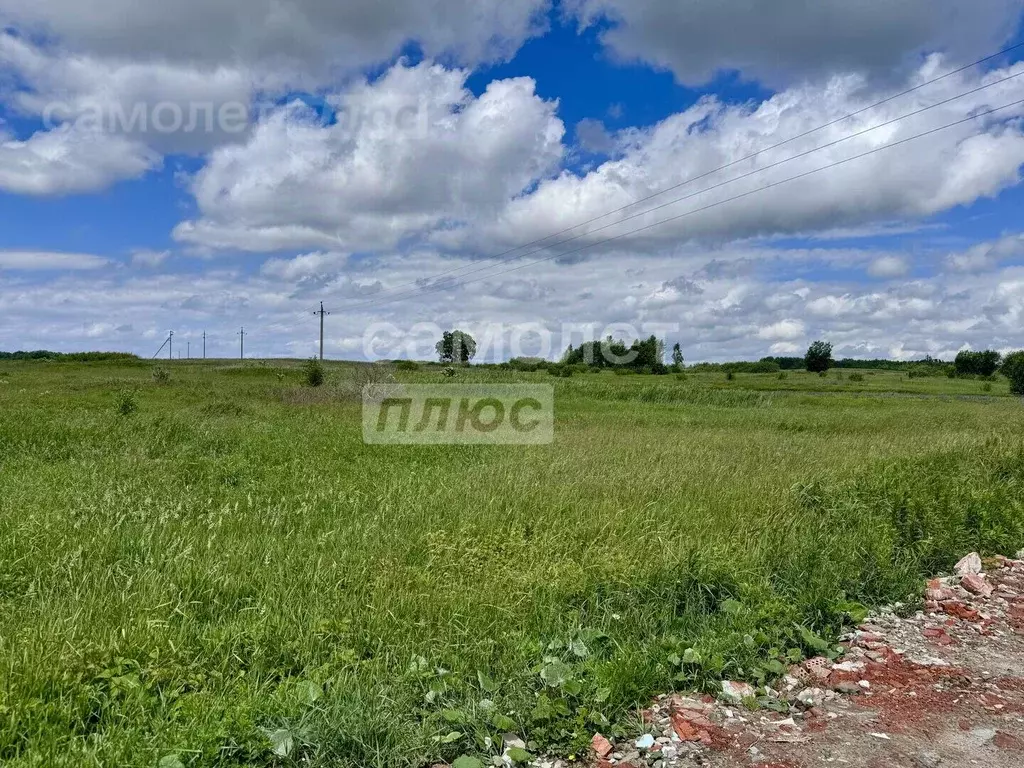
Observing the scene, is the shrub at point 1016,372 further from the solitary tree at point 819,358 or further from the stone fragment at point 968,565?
the stone fragment at point 968,565

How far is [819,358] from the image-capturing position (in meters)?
88.7

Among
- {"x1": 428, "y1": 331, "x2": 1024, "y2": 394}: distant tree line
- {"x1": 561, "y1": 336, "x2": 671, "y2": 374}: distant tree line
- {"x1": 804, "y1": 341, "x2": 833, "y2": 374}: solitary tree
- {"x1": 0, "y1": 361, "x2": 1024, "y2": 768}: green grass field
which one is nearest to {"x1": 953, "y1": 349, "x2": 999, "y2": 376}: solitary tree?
{"x1": 428, "y1": 331, "x2": 1024, "y2": 394}: distant tree line

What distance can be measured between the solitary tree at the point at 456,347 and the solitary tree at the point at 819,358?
48.3 meters

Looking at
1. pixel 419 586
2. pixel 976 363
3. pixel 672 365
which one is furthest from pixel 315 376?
pixel 976 363

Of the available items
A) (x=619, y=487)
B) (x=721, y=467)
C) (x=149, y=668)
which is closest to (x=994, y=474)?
(x=721, y=467)

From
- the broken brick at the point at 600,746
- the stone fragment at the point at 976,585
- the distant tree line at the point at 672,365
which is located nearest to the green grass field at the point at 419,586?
the broken brick at the point at 600,746

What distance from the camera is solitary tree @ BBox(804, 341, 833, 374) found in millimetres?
88625

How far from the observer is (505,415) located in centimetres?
2136

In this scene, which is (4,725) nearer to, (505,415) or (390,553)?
(390,553)

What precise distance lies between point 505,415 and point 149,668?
17.6 meters

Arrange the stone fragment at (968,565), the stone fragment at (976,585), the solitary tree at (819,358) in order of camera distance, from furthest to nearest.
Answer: the solitary tree at (819,358) → the stone fragment at (968,565) → the stone fragment at (976,585)

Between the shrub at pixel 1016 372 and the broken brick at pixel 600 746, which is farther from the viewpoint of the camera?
the shrub at pixel 1016 372

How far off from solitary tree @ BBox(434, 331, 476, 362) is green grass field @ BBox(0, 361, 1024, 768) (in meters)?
59.3

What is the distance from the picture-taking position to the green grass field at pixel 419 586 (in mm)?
3557
